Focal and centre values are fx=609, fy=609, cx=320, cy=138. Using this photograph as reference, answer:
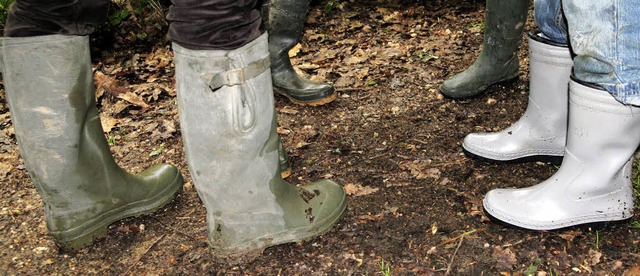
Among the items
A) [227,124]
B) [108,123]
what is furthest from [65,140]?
[108,123]

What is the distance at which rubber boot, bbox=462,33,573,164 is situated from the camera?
7.65 feet

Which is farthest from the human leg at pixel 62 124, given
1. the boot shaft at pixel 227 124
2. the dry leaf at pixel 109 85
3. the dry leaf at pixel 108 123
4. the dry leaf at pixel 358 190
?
the dry leaf at pixel 109 85

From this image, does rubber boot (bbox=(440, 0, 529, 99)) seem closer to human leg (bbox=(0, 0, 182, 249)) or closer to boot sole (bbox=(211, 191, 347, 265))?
boot sole (bbox=(211, 191, 347, 265))

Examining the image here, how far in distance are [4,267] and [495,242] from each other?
1.75 metres

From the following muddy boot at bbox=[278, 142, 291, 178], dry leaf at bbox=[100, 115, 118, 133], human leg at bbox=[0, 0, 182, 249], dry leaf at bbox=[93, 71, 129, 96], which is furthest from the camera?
dry leaf at bbox=[93, 71, 129, 96]

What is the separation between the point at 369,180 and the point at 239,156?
0.84 m

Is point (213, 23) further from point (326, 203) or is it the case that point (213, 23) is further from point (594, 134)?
point (594, 134)

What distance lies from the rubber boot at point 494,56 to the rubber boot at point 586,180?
1.07m

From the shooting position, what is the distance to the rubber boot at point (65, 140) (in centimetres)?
190

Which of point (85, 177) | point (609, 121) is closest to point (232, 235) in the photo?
point (85, 177)

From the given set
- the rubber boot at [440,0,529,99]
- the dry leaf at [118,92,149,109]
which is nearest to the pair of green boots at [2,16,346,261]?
the rubber boot at [440,0,529,99]

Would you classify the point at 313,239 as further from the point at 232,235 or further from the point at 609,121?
the point at 609,121

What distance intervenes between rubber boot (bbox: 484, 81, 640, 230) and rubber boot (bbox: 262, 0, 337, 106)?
4.21ft

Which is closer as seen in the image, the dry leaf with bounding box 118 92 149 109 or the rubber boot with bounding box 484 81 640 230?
the rubber boot with bounding box 484 81 640 230
